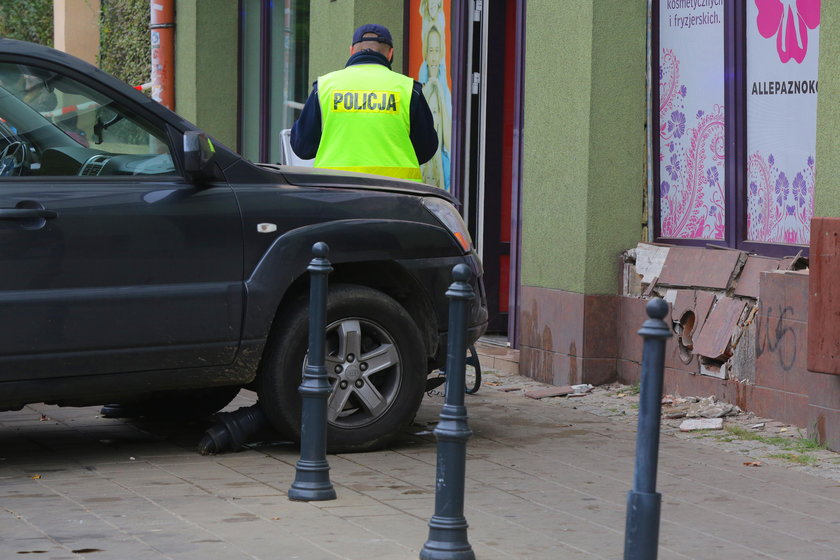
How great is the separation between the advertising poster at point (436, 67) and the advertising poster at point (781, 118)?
3.35 meters

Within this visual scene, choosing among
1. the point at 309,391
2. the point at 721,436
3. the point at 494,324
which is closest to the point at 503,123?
the point at 494,324

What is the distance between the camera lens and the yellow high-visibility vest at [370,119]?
8.12m

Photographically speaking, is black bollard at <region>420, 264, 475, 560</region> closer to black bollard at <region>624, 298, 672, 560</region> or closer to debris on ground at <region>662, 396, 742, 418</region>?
black bollard at <region>624, 298, 672, 560</region>

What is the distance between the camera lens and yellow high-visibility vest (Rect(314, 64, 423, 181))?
26.7 ft

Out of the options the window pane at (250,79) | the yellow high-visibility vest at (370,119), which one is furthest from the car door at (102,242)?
the window pane at (250,79)

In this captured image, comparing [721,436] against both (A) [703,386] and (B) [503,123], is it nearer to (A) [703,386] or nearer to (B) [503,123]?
(A) [703,386]

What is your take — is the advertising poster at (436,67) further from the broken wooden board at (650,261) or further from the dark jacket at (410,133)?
the dark jacket at (410,133)

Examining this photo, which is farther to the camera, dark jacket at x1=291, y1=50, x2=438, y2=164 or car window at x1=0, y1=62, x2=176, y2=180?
dark jacket at x1=291, y1=50, x2=438, y2=164

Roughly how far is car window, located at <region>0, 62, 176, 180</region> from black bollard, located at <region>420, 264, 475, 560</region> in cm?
237

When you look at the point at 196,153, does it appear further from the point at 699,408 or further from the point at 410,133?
the point at 699,408

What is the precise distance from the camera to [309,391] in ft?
18.5

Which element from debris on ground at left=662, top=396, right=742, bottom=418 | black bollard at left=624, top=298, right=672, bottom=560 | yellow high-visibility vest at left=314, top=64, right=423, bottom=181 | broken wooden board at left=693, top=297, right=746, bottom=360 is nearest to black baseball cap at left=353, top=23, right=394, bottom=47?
yellow high-visibility vest at left=314, top=64, right=423, bottom=181

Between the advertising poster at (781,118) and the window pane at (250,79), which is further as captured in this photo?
the window pane at (250,79)

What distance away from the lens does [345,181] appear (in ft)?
23.0
